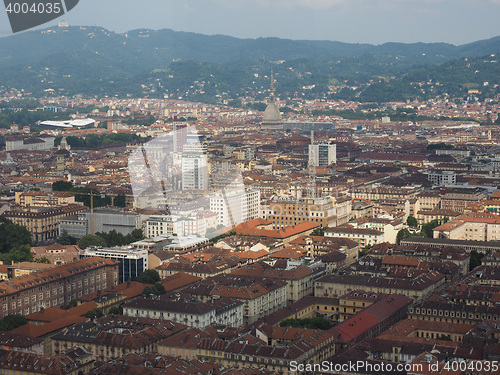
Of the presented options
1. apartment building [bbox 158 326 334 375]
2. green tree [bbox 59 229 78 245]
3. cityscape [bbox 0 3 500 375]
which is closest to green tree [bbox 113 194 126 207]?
cityscape [bbox 0 3 500 375]

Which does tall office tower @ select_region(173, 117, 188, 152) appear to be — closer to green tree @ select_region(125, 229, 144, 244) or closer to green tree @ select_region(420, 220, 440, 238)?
green tree @ select_region(125, 229, 144, 244)

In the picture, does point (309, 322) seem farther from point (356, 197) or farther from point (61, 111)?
point (61, 111)

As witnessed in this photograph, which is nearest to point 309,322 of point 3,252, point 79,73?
point 3,252

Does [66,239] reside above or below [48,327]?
below

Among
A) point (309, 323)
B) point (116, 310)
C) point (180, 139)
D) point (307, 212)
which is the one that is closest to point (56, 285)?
point (116, 310)

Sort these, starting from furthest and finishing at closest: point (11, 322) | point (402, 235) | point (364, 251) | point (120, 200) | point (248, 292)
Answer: point (120, 200) → point (402, 235) → point (364, 251) → point (248, 292) → point (11, 322)

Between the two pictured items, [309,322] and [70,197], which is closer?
[309,322]

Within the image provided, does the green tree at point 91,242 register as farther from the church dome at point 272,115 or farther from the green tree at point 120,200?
the church dome at point 272,115

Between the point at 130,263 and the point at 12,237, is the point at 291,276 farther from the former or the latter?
the point at 12,237
